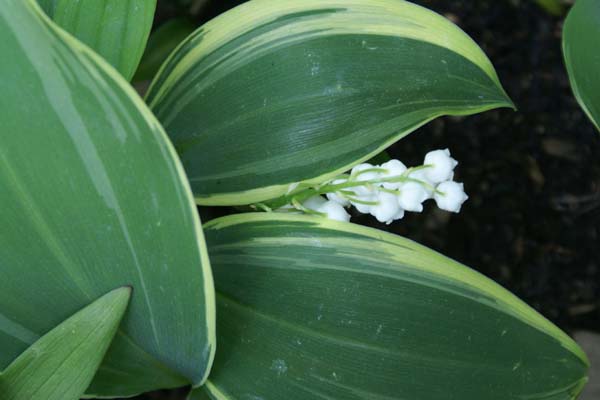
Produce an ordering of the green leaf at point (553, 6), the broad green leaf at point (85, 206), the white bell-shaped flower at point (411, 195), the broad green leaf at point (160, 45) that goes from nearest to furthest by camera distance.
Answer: the broad green leaf at point (85, 206)
the white bell-shaped flower at point (411, 195)
the broad green leaf at point (160, 45)
the green leaf at point (553, 6)

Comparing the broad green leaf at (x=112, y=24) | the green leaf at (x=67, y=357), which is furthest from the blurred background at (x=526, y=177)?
the green leaf at (x=67, y=357)

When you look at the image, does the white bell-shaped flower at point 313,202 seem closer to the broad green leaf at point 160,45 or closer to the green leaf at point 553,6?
the broad green leaf at point 160,45

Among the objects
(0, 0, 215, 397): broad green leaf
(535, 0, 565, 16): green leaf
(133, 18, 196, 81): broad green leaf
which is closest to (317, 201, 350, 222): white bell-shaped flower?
(0, 0, 215, 397): broad green leaf

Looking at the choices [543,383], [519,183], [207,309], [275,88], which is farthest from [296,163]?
[519,183]

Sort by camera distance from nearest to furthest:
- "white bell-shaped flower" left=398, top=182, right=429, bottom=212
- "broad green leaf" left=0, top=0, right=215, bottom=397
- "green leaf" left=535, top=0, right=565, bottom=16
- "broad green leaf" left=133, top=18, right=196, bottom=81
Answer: "broad green leaf" left=0, top=0, right=215, bottom=397 → "white bell-shaped flower" left=398, top=182, right=429, bottom=212 → "broad green leaf" left=133, top=18, right=196, bottom=81 → "green leaf" left=535, top=0, right=565, bottom=16

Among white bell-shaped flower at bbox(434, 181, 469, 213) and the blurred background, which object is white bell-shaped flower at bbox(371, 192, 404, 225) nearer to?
white bell-shaped flower at bbox(434, 181, 469, 213)

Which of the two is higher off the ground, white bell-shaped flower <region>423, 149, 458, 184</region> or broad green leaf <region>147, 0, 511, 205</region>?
broad green leaf <region>147, 0, 511, 205</region>
